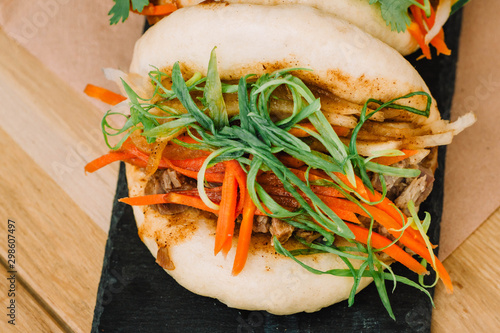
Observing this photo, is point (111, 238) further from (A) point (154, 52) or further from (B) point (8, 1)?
(B) point (8, 1)

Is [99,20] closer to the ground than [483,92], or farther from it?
farther from it

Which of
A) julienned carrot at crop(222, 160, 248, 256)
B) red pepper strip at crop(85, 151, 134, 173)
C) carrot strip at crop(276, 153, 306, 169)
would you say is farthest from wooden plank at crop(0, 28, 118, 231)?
carrot strip at crop(276, 153, 306, 169)

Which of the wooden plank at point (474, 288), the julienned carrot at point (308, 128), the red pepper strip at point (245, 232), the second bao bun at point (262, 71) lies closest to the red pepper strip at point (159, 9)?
the second bao bun at point (262, 71)

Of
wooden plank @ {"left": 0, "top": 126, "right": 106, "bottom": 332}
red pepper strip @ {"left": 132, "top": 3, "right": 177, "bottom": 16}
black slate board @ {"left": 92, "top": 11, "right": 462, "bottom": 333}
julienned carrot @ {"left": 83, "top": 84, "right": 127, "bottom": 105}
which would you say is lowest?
black slate board @ {"left": 92, "top": 11, "right": 462, "bottom": 333}

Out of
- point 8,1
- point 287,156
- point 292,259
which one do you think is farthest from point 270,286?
point 8,1

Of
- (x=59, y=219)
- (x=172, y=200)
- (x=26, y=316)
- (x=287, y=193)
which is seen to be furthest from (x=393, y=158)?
(x=26, y=316)

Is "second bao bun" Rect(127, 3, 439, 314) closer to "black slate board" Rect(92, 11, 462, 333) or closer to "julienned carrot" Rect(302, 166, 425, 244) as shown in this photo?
"black slate board" Rect(92, 11, 462, 333)

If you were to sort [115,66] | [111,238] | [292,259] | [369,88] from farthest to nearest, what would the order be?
[115,66]
[111,238]
[292,259]
[369,88]
